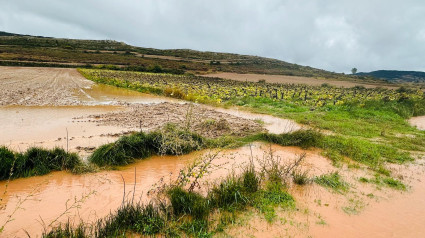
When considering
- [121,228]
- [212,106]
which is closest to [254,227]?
[121,228]

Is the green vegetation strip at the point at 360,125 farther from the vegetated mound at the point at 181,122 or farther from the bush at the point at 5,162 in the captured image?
the bush at the point at 5,162

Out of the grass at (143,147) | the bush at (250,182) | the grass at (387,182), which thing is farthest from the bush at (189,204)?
the grass at (387,182)

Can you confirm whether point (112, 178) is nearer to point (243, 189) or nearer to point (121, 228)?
point (121, 228)

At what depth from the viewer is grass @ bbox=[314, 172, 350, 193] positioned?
5.29 m

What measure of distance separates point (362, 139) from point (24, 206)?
10613mm

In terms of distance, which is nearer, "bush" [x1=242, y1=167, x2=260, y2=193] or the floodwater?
the floodwater

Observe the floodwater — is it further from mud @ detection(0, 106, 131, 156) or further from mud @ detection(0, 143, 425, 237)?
mud @ detection(0, 106, 131, 156)

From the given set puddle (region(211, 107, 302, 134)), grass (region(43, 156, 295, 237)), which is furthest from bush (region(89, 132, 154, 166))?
puddle (region(211, 107, 302, 134))

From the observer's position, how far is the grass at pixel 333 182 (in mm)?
5288

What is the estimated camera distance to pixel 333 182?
5477 mm

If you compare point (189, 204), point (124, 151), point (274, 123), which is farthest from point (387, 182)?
point (124, 151)

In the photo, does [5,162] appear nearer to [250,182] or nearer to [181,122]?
[250,182]

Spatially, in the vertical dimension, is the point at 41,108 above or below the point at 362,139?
below

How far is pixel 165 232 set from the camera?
3.48 metres
